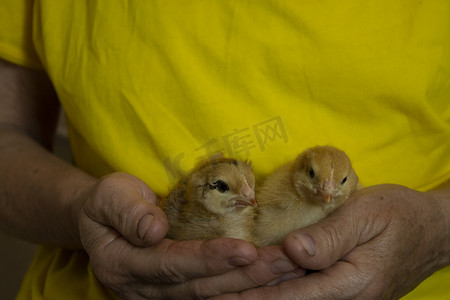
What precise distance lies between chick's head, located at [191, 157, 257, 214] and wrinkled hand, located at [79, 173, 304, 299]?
0.09 m

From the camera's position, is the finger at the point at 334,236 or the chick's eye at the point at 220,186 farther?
the chick's eye at the point at 220,186

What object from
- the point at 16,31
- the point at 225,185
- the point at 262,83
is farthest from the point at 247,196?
the point at 16,31

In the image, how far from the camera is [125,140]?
3.80 feet

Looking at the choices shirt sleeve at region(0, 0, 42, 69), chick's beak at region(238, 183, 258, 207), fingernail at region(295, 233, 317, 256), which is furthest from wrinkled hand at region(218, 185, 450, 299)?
shirt sleeve at region(0, 0, 42, 69)

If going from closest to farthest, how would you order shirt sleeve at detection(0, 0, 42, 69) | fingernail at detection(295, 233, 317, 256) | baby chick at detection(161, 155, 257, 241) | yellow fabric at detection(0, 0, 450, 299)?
fingernail at detection(295, 233, 317, 256) < baby chick at detection(161, 155, 257, 241) < yellow fabric at detection(0, 0, 450, 299) < shirt sleeve at detection(0, 0, 42, 69)

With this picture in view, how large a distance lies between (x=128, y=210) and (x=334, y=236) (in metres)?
0.36

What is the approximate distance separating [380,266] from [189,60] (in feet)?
1.88

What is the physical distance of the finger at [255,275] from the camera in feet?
2.75

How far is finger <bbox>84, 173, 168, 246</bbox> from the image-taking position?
0.87m

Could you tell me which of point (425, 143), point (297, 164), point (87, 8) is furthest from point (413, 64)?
point (87, 8)

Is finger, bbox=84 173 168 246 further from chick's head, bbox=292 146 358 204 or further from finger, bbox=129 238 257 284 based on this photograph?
chick's head, bbox=292 146 358 204

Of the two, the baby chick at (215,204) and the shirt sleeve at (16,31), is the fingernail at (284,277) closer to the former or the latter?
the baby chick at (215,204)

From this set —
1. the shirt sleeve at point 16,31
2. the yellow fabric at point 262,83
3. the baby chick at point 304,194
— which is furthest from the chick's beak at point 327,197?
the shirt sleeve at point 16,31

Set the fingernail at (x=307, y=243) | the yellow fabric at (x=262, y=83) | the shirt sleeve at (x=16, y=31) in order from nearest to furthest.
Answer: the fingernail at (x=307, y=243)
the yellow fabric at (x=262, y=83)
the shirt sleeve at (x=16, y=31)
